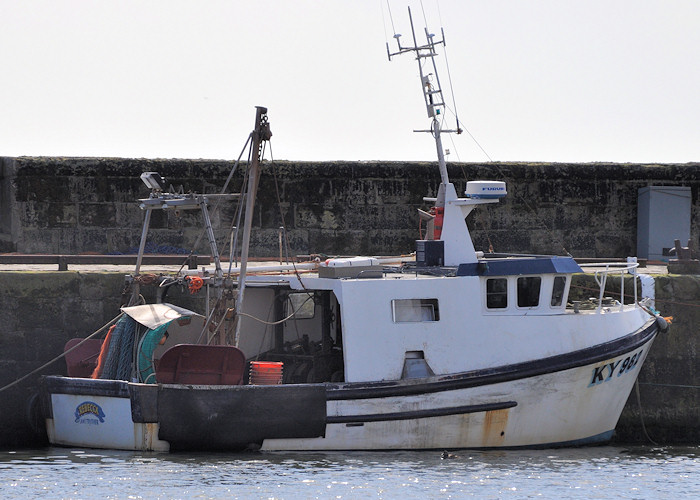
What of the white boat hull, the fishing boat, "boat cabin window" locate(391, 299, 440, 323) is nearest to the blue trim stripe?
the fishing boat

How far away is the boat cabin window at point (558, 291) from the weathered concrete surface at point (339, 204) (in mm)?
5663

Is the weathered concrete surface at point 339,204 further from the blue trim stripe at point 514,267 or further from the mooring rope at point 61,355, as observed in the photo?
the blue trim stripe at point 514,267

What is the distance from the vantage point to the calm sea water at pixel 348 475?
10773mm

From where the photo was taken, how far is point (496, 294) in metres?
12.9

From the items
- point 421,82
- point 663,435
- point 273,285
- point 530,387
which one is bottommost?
point 663,435

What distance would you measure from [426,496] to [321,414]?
6.92 feet

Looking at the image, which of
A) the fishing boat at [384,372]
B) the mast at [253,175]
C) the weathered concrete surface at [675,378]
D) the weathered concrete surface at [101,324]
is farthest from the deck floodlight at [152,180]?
the weathered concrete surface at [675,378]

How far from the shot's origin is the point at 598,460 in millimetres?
12539

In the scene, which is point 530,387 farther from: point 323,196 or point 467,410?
point 323,196

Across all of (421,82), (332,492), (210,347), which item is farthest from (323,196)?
(332,492)

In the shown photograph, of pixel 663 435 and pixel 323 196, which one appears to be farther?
pixel 323 196

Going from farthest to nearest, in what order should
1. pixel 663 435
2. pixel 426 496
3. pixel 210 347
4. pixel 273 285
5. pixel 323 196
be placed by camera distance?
pixel 323 196 < pixel 663 435 < pixel 273 285 < pixel 210 347 < pixel 426 496

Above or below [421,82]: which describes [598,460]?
below

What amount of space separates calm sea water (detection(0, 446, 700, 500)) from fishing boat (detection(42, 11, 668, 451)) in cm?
27
